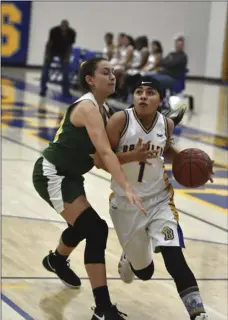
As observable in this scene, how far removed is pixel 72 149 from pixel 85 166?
0.14 metres

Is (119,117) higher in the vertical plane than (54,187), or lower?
higher

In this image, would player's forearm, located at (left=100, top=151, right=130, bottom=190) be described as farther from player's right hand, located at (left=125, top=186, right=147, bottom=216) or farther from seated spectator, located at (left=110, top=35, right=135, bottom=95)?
seated spectator, located at (left=110, top=35, right=135, bottom=95)

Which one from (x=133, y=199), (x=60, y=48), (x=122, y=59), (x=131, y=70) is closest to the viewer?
(x=133, y=199)

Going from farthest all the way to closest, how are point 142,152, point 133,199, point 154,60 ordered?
1. point 154,60
2. point 142,152
3. point 133,199

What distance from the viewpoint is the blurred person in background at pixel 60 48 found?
16.4 meters

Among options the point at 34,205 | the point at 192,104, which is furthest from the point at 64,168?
the point at 192,104

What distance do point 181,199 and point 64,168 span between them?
369 centimetres

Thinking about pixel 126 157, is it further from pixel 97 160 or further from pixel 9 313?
pixel 9 313

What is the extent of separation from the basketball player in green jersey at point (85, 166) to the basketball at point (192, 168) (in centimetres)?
54

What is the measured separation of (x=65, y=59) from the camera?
17.0 m

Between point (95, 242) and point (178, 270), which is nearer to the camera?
point (178, 270)

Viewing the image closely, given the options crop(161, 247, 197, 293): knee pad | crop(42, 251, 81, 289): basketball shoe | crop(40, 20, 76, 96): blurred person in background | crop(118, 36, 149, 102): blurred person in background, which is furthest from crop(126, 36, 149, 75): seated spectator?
crop(161, 247, 197, 293): knee pad

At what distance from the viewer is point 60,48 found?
54.9 feet

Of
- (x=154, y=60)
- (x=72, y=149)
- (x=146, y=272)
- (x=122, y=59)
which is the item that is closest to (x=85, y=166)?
(x=72, y=149)
